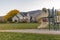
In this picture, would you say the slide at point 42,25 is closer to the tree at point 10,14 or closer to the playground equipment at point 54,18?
the playground equipment at point 54,18

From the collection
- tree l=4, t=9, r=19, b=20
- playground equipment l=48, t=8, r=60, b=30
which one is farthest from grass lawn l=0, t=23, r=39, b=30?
playground equipment l=48, t=8, r=60, b=30

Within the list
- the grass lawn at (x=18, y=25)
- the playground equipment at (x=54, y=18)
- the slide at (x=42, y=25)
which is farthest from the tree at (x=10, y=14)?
the playground equipment at (x=54, y=18)

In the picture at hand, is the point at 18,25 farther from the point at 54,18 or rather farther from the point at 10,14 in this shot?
the point at 54,18

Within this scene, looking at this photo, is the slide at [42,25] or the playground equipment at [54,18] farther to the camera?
the slide at [42,25]

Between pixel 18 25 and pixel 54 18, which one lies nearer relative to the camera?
pixel 54 18

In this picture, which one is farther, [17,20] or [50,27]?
[17,20]

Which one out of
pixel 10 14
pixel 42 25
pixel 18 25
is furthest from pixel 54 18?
pixel 10 14

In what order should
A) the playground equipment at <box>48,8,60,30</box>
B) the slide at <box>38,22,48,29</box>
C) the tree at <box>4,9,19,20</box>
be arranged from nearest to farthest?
the playground equipment at <box>48,8,60,30</box> < the slide at <box>38,22,48,29</box> < the tree at <box>4,9,19,20</box>

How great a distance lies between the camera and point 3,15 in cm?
752

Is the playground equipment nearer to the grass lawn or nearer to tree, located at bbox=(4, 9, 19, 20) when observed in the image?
the grass lawn

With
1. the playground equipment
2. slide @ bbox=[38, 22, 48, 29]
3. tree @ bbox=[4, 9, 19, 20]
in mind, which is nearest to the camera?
the playground equipment

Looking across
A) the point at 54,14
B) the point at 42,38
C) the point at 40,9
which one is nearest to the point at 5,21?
the point at 40,9

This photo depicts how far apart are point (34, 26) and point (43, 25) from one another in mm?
357

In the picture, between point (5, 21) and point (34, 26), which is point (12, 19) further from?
point (34, 26)
